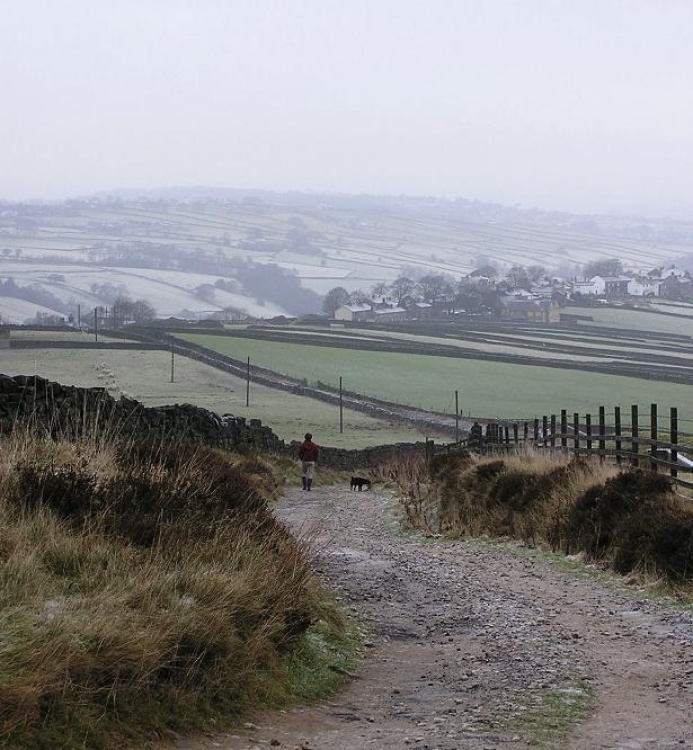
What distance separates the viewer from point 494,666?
900 cm

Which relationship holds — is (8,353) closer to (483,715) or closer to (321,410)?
(321,410)

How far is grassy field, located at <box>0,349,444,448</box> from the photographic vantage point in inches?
2287

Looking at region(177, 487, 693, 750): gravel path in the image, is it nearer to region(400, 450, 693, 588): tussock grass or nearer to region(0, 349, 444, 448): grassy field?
region(400, 450, 693, 588): tussock grass

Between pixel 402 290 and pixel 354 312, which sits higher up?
pixel 402 290

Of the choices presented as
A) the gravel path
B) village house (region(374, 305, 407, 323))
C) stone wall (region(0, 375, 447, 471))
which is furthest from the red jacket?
village house (region(374, 305, 407, 323))

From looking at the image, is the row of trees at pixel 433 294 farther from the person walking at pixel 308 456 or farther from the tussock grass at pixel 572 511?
the tussock grass at pixel 572 511

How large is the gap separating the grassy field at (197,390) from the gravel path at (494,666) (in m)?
38.3

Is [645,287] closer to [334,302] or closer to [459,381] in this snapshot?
[334,302]

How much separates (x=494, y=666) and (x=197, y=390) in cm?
5991

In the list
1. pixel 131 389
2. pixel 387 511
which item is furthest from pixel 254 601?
pixel 131 389

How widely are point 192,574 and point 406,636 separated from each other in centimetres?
250

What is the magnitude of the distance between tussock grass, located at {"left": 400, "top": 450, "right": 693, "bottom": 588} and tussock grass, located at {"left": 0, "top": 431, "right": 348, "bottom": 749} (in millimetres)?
3764

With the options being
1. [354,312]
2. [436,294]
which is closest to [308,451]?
[354,312]

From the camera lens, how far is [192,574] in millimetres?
8531
